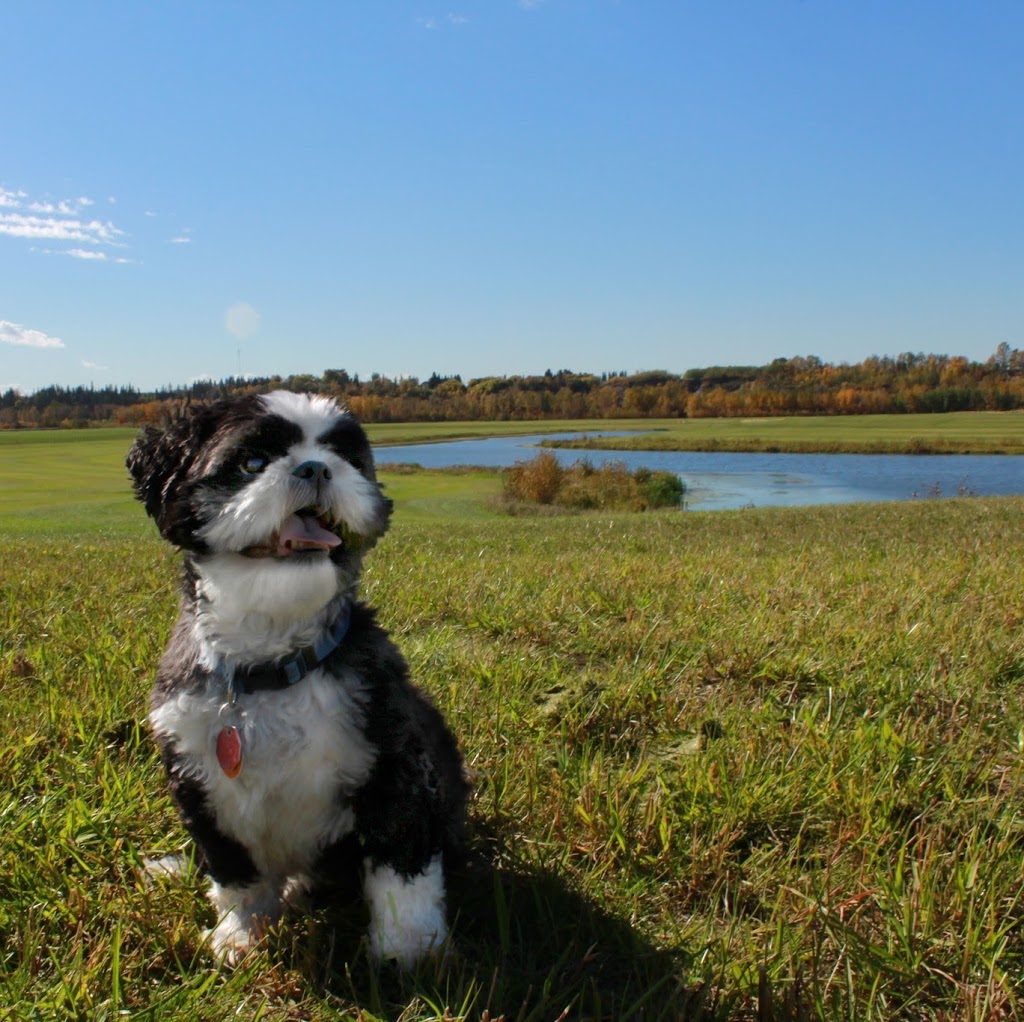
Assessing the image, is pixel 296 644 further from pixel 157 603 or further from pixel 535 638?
pixel 157 603

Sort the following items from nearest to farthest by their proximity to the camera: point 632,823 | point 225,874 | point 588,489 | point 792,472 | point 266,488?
point 266,488, point 225,874, point 632,823, point 588,489, point 792,472

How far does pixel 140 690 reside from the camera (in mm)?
4047

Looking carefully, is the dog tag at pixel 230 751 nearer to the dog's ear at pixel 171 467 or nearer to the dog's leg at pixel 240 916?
the dog's leg at pixel 240 916

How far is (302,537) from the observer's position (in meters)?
2.41

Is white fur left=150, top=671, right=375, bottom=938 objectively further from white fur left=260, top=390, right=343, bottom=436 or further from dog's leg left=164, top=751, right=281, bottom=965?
white fur left=260, top=390, right=343, bottom=436

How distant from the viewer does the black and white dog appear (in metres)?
2.40

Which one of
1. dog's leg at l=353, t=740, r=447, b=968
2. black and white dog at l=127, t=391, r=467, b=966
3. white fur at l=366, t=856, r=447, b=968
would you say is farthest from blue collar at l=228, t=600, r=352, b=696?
white fur at l=366, t=856, r=447, b=968

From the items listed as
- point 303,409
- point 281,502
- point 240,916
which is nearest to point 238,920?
point 240,916

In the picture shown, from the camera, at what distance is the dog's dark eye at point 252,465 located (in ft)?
8.17

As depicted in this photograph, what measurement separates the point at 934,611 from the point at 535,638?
2.61 meters

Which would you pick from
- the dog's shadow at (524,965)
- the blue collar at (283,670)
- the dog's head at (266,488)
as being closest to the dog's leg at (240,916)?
the dog's shadow at (524,965)

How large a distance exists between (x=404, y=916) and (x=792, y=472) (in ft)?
201

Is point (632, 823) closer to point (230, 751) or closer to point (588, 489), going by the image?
point (230, 751)

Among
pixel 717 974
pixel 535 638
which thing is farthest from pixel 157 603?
pixel 717 974
